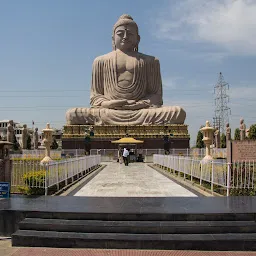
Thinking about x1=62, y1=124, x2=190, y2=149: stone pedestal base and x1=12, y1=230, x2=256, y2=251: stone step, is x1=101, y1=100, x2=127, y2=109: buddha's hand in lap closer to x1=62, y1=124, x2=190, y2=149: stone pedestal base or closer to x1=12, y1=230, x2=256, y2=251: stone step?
x1=62, y1=124, x2=190, y2=149: stone pedestal base

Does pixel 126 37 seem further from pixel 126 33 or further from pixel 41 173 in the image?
pixel 41 173

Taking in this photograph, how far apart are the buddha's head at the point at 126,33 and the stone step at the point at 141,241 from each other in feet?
89.4

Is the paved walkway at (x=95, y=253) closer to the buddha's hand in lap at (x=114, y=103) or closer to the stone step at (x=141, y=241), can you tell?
the stone step at (x=141, y=241)

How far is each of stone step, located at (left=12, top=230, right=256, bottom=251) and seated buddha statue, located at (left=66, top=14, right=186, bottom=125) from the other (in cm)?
2464

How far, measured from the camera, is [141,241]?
5.46 meters

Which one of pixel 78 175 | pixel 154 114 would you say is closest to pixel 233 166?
pixel 78 175

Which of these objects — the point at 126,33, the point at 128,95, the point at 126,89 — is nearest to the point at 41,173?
the point at 128,95

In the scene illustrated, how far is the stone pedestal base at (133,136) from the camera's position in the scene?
2981 centimetres

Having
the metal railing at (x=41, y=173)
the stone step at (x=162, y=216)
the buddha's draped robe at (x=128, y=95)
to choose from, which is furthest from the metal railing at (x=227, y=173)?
the buddha's draped robe at (x=128, y=95)

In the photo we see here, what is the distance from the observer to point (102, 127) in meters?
30.0

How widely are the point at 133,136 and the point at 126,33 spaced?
858 cm

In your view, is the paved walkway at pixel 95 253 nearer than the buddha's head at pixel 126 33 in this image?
Yes

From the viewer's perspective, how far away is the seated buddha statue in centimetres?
3028

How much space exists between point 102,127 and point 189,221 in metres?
24.3
